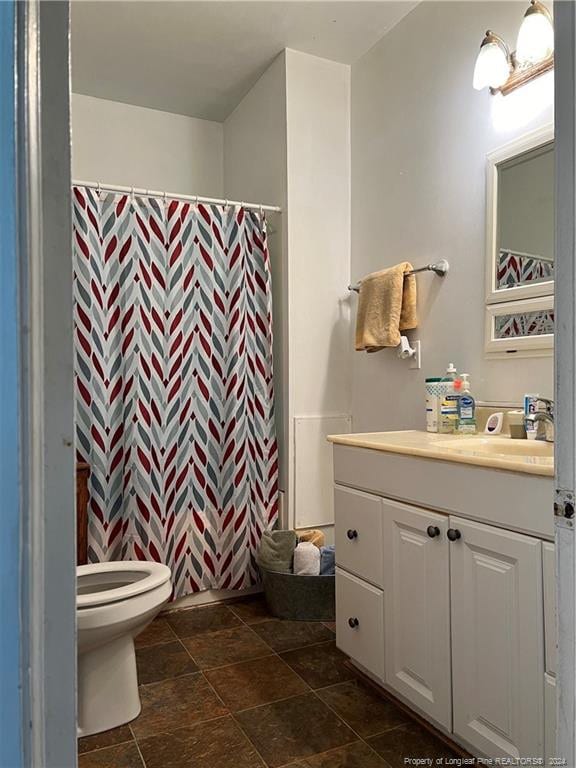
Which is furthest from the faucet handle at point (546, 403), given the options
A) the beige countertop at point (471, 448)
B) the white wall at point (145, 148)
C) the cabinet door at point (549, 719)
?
the white wall at point (145, 148)

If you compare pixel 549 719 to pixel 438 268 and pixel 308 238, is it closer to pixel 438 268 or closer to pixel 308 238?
pixel 438 268

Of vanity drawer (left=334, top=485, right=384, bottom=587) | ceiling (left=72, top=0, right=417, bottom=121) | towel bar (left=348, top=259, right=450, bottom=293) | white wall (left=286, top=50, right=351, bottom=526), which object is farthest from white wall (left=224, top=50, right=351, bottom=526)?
vanity drawer (left=334, top=485, right=384, bottom=587)

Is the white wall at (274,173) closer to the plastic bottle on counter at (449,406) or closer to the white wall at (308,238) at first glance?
the white wall at (308,238)

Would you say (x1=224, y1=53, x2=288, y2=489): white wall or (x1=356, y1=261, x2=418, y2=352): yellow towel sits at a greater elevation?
(x1=224, y1=53, x2=288, y2=489): white wall

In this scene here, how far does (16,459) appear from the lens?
0.57 meters

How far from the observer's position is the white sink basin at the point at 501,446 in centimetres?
170

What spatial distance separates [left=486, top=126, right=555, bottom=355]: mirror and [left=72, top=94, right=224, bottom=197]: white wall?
187 centimetres

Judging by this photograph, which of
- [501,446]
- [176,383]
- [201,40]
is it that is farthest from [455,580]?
[201,40]

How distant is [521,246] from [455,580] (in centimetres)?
108

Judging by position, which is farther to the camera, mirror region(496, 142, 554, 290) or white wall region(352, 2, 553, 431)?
white wall region(352, 2, 553, 431)

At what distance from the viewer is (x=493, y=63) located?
188cm

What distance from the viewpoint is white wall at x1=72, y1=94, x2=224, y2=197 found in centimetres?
307

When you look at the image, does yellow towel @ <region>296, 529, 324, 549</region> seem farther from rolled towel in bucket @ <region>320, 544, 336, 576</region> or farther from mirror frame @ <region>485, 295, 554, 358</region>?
mirror frame @ <region>485, 295, 554, 358</region>

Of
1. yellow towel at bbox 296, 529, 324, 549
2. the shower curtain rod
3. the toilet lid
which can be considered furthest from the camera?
yellow towel at bbox 296, 529, 324, 549
